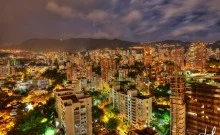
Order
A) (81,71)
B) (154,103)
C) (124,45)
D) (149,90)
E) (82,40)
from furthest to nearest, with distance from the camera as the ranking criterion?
(82,40), (124,45), (81,71), (149,90), (154,103)

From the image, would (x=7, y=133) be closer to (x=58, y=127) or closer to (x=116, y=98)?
(x=58, y=127)

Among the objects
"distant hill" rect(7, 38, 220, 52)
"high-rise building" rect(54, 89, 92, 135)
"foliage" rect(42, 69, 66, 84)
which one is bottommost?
"high-rise building" rect(54, 89, 92, 135)

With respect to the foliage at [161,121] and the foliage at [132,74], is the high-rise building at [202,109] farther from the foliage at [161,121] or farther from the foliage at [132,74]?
the foliage at [132,74]

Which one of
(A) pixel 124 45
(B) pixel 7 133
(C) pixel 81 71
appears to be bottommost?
(B) pixel 7 133

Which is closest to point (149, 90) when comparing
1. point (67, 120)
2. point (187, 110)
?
point (187, 110)

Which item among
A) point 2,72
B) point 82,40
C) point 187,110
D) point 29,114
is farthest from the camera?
point 82,40

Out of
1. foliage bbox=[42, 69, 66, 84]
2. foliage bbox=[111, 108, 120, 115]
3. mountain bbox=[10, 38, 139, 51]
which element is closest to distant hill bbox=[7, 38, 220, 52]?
mountain bbox=[10, 38, 139, 51]

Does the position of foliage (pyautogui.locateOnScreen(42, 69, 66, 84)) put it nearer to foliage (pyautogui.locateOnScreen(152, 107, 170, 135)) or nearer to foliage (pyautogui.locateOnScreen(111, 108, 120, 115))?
foliage (pyautogui.locateOnScreen(111, 108, 120, 115))
